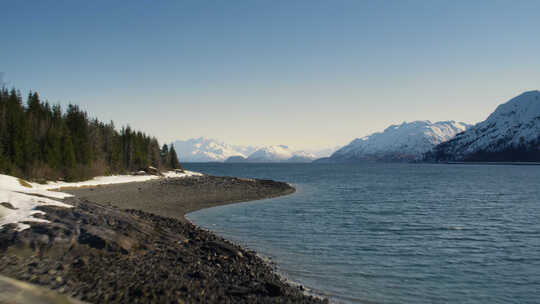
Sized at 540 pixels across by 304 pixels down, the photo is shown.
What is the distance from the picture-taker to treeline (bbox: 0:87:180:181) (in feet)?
152

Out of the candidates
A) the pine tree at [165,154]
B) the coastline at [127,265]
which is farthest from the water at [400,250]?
the pine tree at [165,154]

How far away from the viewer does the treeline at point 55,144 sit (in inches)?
1827

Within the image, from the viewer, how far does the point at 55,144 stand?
53.5 metres

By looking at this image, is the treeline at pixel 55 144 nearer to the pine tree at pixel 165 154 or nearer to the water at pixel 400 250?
the pine tree at pixel 165 154

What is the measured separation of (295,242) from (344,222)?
8.10m

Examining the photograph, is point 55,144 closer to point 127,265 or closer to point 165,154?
point 127,265

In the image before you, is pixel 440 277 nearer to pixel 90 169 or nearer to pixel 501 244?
pixel 501 244

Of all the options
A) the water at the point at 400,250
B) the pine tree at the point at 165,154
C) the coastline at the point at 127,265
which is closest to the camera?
the coastline at the point at 127,265

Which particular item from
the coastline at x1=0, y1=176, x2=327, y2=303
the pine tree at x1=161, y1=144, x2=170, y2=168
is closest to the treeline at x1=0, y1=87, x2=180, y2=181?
the pine tree at x1=161, y1=144, x2=170, y2=168

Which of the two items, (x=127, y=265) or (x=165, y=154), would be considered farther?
(x=165, y=154)

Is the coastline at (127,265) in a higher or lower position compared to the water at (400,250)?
higher

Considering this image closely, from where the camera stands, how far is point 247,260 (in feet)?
45.9

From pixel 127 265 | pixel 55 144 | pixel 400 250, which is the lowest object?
pixel 400 250

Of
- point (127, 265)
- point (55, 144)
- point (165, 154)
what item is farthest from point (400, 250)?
point (165, 154)
